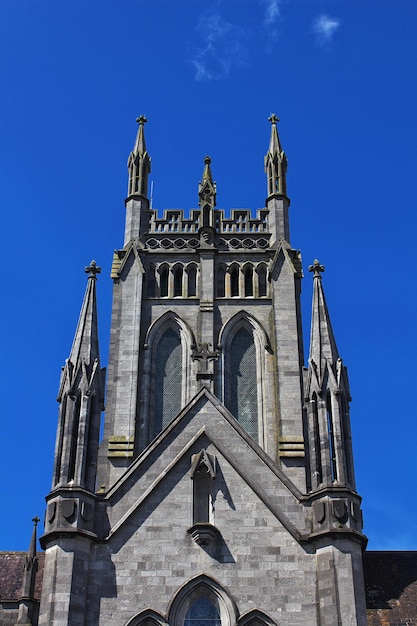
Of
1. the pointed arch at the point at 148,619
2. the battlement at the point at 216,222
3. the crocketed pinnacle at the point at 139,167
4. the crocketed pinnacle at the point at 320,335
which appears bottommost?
the pointed arch at the point at 148,619

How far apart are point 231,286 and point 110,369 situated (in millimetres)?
6560

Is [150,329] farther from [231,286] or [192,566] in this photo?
[192,566]

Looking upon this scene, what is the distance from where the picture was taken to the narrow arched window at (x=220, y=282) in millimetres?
43938

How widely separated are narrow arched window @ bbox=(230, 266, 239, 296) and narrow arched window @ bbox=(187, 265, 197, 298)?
1544mm

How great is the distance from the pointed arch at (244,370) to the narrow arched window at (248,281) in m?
1.28

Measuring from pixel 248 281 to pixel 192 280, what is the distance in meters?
2.39

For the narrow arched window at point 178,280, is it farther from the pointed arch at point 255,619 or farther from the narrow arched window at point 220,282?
the pointed arch at point 255,619

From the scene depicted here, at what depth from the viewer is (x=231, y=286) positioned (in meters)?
44.2

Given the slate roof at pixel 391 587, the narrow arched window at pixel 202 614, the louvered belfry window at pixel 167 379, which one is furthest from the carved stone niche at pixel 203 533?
the louvered belfry window at pixel 167 379

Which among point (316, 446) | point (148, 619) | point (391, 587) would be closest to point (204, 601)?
point (148, 619)

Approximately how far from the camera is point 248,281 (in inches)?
1742

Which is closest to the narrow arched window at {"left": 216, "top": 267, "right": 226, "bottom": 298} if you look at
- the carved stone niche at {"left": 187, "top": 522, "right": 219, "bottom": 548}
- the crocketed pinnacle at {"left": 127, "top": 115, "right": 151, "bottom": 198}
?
the crocketed pinnacle at {"left": 127, "top": 115, "right": 151, "bottom": 198}

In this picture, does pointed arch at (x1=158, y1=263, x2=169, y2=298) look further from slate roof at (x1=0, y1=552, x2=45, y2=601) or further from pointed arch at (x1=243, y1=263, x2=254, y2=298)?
slate roof at (x1=0, y1=552, x2=45, y2=601)

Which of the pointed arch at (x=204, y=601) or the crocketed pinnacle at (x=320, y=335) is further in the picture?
the crocketed pinnacle at (x=320, y=335)
